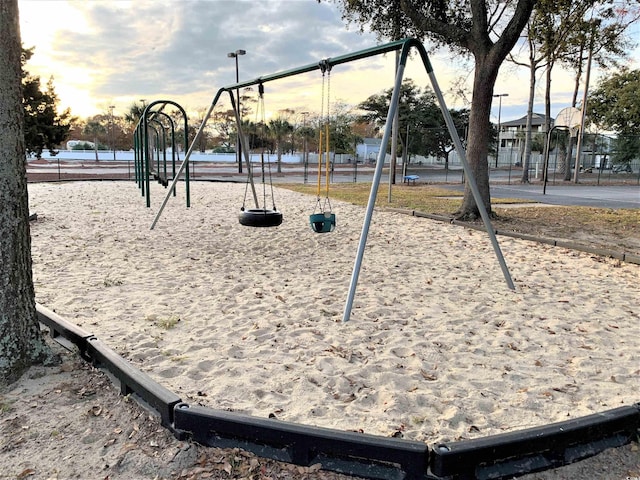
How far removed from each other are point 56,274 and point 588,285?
5671 mm

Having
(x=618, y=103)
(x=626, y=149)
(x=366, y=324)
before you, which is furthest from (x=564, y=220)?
(x=626, y=149)

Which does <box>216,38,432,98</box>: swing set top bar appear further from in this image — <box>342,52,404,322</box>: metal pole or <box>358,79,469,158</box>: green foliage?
<box>358,79,469,158</box>: green foliage

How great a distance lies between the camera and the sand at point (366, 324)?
8.70 ft

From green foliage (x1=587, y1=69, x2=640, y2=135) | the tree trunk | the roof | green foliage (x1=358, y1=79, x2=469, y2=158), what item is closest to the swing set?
Answer: the tree trunk

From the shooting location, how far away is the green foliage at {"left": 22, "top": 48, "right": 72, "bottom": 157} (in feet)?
35.1

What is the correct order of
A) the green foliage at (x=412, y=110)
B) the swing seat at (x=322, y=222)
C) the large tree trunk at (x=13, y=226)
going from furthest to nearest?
the green foliage at (x=412, y=110) < the swing seat at (x=322, y=222) < the large tree trunk at (x=13, y=226)

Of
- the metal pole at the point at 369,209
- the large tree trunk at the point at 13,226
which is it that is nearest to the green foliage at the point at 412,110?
the metal pole at the point at 369,209

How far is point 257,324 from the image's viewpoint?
12.4 feet

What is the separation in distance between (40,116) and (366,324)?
10.3 m

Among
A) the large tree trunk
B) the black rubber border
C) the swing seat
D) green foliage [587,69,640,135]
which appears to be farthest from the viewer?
green foliage [587,69,640,135]

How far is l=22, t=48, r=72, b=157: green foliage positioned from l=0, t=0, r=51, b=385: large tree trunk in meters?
9.04

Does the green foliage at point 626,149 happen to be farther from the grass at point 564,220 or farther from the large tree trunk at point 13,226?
the large tree trunk at point 13,226

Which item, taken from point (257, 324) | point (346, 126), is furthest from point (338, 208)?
point (346, 126)

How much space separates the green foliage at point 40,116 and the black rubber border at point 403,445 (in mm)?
10487
